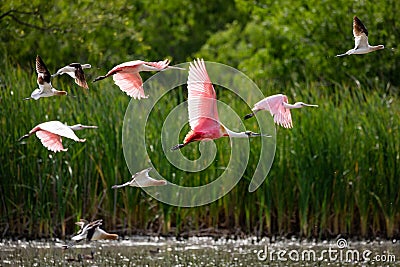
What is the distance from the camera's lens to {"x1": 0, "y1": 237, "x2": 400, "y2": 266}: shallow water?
31.4 ft

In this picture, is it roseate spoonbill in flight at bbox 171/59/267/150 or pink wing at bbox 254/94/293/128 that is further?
pink wing at bbox 254/94/293/128

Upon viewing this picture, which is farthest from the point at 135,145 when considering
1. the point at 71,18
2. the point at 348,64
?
the point at 348,64

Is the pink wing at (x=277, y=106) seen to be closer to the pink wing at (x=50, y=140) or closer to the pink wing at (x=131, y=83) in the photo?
the pink wing at (x=131, y=83)

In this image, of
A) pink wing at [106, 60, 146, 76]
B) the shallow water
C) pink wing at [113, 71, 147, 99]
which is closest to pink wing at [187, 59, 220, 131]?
pink wing at [106, 60, 146, 76]

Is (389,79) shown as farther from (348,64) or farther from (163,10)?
(163,10)

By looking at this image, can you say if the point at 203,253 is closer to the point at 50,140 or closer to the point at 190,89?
the point at 50,140

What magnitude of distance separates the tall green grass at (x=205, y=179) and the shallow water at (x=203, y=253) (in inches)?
13.2

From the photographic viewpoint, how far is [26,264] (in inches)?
368

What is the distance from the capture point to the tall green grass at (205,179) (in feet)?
37.0

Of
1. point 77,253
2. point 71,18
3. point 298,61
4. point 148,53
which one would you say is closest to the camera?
point 77,253

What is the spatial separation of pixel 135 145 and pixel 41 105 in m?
1.19

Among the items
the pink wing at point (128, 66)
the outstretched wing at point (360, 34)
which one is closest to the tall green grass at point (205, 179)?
the pink wing at point (128, 66)

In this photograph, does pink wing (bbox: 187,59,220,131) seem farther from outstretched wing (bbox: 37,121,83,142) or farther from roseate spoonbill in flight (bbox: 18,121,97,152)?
outstretched wing (bbox: 37,121,83,142)

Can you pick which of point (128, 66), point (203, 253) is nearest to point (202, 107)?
point (128, 66)
